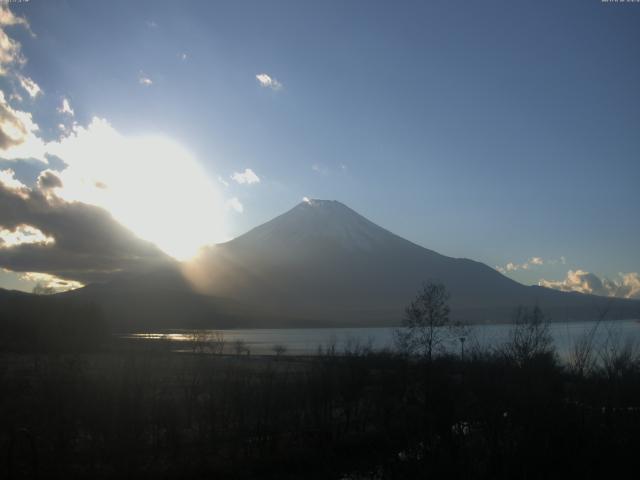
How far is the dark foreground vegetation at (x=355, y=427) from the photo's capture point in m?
8.66

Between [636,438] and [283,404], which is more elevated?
[636,438]

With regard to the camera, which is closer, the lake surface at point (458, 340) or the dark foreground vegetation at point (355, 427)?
the dark foreground vegetation at point (355, 427)

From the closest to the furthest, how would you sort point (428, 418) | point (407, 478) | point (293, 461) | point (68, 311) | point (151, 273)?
point (407, 478)
point (428, 418)
point (293, 461)
point (68, 311)
point (151, 273)

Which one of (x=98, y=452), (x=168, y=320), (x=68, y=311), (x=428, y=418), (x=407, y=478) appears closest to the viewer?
(x=407, y=478)

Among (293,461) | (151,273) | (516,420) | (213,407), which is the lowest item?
(293,461)

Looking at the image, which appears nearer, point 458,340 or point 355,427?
point 355,427

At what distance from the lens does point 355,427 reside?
58.1ft

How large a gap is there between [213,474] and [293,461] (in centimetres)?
228

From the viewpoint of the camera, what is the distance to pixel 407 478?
9.01 metres

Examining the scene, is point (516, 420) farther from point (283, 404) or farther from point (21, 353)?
point (21, 353)

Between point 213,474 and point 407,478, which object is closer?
point 407,478

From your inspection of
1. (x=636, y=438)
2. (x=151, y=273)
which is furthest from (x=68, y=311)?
(x=151, y=273)

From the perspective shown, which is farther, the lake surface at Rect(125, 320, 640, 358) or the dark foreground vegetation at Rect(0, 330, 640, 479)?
the lake surface at Rect(125, 320, 640, 358)

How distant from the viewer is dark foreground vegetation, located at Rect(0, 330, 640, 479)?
28.4ft
